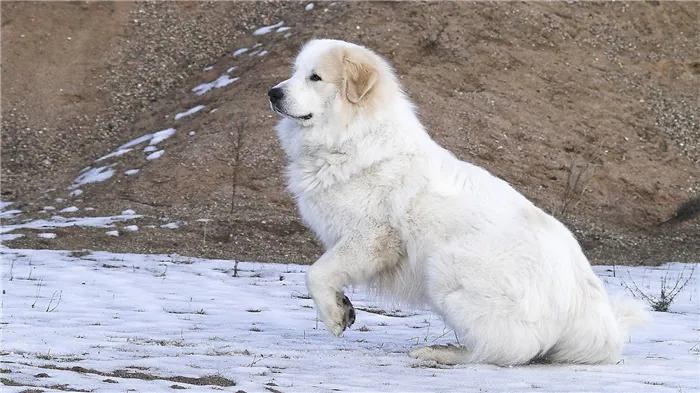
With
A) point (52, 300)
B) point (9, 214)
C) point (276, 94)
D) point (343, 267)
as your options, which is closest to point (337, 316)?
point (343, 267)

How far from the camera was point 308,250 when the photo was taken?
13.6 meters

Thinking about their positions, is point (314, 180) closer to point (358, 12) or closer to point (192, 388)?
point (192, 388)

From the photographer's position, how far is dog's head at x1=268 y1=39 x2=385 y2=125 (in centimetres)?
635

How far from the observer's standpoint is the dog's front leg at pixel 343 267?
19.5ft

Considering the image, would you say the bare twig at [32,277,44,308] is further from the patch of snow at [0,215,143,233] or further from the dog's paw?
the patch of snow at [0,215,143,233]

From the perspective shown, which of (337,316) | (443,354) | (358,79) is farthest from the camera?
(358,79)

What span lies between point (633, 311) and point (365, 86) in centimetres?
224

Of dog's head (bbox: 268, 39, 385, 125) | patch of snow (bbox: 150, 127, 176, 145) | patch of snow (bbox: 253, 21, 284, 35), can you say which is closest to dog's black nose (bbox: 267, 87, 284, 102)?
dog's head (bbox: 268, 39, 385, 125)

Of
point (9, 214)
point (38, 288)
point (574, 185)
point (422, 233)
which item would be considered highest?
point (422, 233)

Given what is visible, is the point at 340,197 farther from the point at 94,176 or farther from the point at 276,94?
the point at 94,176

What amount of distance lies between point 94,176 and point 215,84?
11.6 feet

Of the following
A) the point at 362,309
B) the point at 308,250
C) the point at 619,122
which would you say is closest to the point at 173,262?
the point at 308,250

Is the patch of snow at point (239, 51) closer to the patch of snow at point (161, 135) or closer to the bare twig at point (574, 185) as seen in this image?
the patch of snow at point (161, 135)

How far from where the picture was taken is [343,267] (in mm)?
5945
